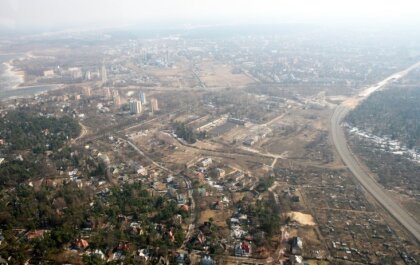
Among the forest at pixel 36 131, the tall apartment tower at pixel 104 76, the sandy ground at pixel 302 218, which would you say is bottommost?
the sandy ground at pixel 302 218

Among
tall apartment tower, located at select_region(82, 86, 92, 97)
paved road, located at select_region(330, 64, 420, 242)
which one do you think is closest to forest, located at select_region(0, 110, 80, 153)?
tall apartment tower, located at select_region(82, 86, 92, 97)

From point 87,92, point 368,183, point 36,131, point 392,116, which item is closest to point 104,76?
point 87,92

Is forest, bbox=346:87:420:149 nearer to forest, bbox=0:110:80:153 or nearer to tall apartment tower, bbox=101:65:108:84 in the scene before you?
forest, bbox=0:110:80:153

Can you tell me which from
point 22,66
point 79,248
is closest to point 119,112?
point 79,248

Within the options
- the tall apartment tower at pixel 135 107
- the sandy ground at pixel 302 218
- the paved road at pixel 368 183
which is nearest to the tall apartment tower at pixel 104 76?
the tall apartment tower at pixel 135 107

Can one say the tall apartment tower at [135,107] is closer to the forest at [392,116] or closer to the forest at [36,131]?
the forest at [36,131]
